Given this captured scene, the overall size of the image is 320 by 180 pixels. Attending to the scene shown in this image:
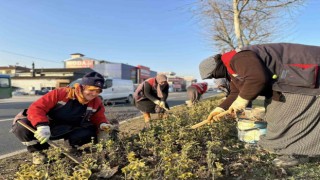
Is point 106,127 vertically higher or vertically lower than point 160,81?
lower

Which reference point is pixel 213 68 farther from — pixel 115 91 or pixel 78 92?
pixel 115 91

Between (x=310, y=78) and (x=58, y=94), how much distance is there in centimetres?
288

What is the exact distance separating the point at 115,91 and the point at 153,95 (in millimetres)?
11180

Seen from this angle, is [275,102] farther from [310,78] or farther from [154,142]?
[154,142]

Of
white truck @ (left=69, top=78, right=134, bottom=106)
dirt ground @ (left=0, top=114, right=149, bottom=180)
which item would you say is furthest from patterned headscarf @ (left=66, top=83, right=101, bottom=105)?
white truck @ (left=69, top=78, right=134, bottom=106)

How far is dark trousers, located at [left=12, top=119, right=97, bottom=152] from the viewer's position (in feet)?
11.8

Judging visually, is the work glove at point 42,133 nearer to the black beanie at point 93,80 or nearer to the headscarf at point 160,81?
the black beanie at point 93,80

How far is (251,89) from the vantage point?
2.89m

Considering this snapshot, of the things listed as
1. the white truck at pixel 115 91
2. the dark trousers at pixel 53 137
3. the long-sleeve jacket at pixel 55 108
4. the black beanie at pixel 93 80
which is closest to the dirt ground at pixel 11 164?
the dark trousers at pixel 53 137

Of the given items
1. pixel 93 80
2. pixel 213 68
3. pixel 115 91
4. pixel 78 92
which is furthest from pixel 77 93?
pixel 115 91

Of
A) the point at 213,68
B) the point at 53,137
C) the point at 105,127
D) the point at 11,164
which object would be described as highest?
the point at 213,68

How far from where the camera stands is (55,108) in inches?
147

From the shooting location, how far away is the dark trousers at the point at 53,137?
3.61m

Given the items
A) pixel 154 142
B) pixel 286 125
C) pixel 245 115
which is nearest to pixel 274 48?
pixel 286 125
